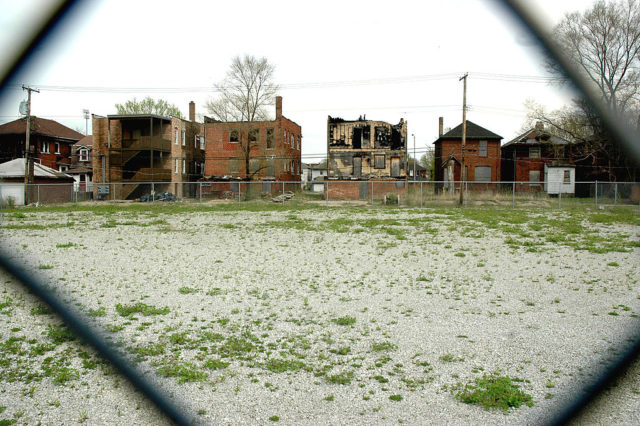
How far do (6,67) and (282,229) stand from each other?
15010 millimetres

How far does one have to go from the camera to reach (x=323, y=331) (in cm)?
538

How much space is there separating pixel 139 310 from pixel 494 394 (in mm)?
4524

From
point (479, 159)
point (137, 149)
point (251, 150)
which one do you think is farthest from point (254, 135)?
point (479, 159)

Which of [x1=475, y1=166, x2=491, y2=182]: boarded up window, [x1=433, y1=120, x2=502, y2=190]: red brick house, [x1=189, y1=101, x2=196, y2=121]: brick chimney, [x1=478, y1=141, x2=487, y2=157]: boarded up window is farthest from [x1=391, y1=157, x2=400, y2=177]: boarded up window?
[x1=189, y1=101, x2=196, y2=121]: brick chimney

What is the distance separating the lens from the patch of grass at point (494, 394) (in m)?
3.50

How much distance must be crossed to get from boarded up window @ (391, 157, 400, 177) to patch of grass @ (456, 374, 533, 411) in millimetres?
43267

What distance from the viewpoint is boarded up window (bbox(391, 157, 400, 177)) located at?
152 feet

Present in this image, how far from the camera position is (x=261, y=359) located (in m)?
4.50

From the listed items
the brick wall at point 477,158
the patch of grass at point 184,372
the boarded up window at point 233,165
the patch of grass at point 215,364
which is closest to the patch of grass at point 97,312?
the patch of grass at point 184,372

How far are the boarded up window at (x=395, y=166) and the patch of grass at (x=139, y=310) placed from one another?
41.7m

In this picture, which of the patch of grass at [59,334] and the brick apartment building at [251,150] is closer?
the patch of grass at [59,334]

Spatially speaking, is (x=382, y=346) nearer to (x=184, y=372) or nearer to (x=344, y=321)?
(x=344, y=321)

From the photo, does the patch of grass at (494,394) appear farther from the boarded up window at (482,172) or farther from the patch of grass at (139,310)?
the boarded up window at (482,172)

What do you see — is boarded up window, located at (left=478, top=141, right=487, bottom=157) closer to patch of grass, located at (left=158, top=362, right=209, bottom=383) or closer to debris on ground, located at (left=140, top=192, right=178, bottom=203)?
debris on ground, located at (left=140, top=192, right=178, bottom=203)
